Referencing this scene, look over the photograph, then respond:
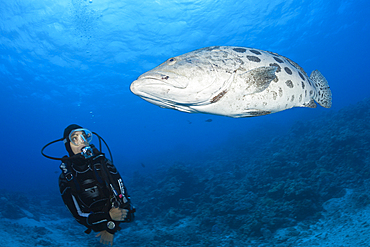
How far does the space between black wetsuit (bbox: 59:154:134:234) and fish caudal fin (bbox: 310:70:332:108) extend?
4.04 meters

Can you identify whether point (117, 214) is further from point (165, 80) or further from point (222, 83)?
point (222, 83)

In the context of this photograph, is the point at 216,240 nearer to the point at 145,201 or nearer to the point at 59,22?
the point at 145,201

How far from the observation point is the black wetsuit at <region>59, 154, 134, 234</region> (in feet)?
9.29

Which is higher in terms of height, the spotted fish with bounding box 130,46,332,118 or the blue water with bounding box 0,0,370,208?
the blue water with bounding box 0,0,370,208

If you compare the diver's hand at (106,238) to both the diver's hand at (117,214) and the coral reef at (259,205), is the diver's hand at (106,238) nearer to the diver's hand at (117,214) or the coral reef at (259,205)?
the diver's hand at (117,214)

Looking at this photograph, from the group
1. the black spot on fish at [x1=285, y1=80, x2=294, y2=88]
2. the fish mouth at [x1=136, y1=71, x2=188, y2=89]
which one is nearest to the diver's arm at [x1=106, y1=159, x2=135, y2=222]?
the fish mouth at [x1=136, y1=71, x2=188, y2=89]

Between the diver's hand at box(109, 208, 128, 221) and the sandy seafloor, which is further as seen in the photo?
the sandy seafloor

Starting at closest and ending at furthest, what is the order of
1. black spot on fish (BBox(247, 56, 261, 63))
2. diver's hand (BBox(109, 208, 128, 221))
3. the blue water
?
black spot on fish (BBox(247, 56, 261, 63)) < diver's hand (BBox(109, 208, 128, 221)) < the blue water

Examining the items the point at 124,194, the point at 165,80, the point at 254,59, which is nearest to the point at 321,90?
the point at 254,59

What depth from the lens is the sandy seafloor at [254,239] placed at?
5.73 m

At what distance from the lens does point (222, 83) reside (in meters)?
2.05

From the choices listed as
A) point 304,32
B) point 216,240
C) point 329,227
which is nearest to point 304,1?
point 304,32

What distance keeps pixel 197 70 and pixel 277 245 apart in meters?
6.94

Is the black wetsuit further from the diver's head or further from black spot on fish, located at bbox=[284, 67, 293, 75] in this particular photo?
black spot on fish, located at bbox=[284, 67, 293, 75]
